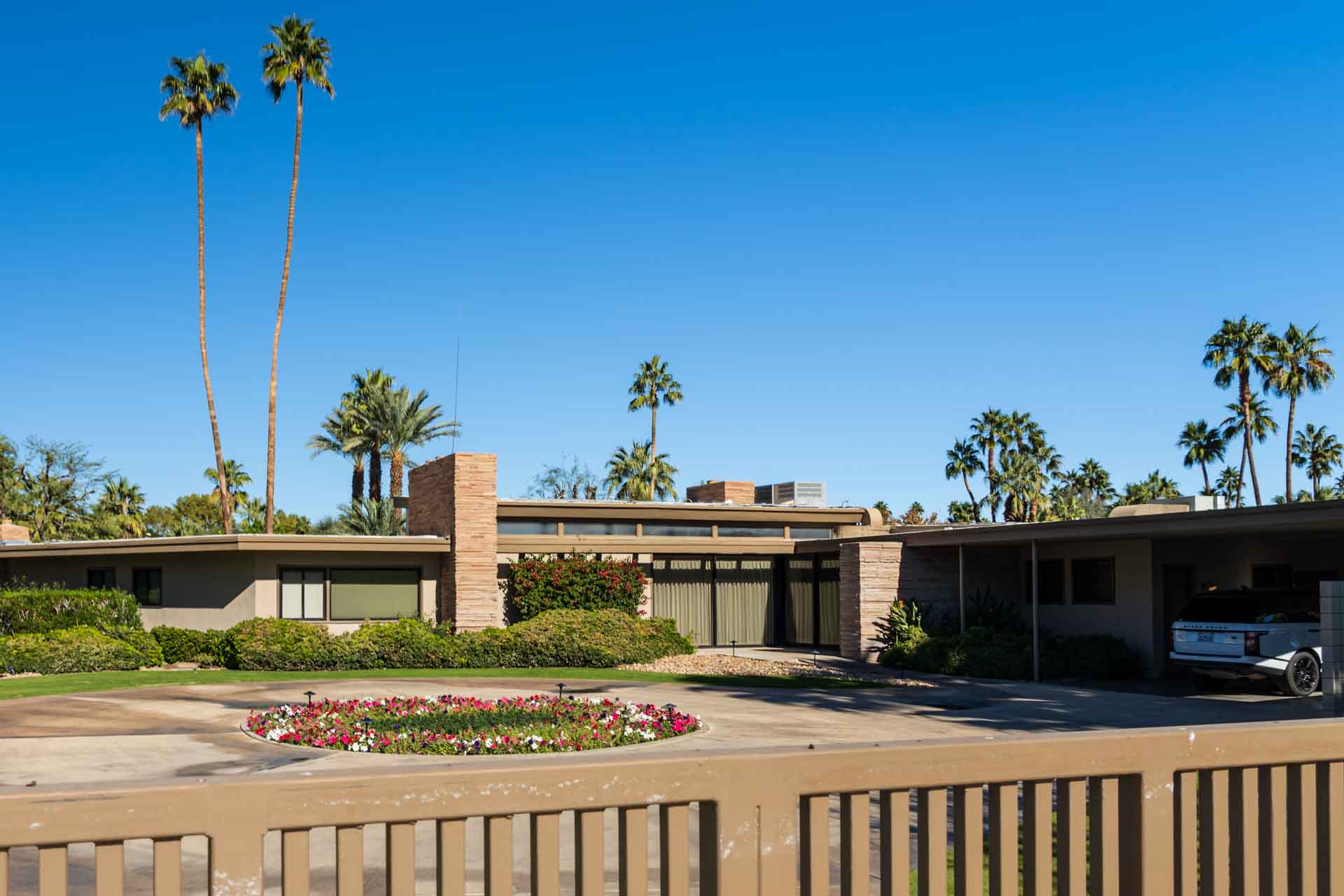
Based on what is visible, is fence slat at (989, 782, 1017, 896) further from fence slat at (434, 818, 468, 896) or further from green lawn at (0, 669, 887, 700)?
green lawn at (0, 669, 887, 700)

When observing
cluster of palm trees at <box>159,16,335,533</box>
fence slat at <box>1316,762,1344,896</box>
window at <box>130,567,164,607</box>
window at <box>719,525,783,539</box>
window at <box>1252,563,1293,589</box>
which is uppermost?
cluster of palm trees at <box>159,16,335,533</box>

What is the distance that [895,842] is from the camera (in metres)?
2.82

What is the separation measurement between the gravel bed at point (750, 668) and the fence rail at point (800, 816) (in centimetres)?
2352

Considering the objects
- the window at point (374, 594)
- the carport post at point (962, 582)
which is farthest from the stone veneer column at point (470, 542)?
the carport post at point (962, 582)

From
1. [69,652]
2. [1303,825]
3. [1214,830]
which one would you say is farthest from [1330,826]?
[69,652]

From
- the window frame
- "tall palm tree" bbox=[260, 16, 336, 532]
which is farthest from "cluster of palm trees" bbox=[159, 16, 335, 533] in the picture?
the window frame

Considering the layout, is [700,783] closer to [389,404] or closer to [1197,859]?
[1197,859]

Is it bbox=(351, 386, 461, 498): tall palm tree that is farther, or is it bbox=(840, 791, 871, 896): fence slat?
bbox=(351, 386, 461, 498): tall palm tree

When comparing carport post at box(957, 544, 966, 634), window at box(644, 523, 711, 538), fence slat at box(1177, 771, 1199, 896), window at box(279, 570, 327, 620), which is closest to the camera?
fence slat at box(1177, 771, 1199, 896)

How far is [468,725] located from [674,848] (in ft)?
49.8

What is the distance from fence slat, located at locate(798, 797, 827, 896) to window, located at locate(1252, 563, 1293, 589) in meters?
29.5

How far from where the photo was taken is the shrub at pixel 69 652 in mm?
27812

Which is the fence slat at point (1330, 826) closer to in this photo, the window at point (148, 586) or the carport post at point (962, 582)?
the carport post at point (962, 582)

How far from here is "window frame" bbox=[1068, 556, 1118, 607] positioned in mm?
29359
